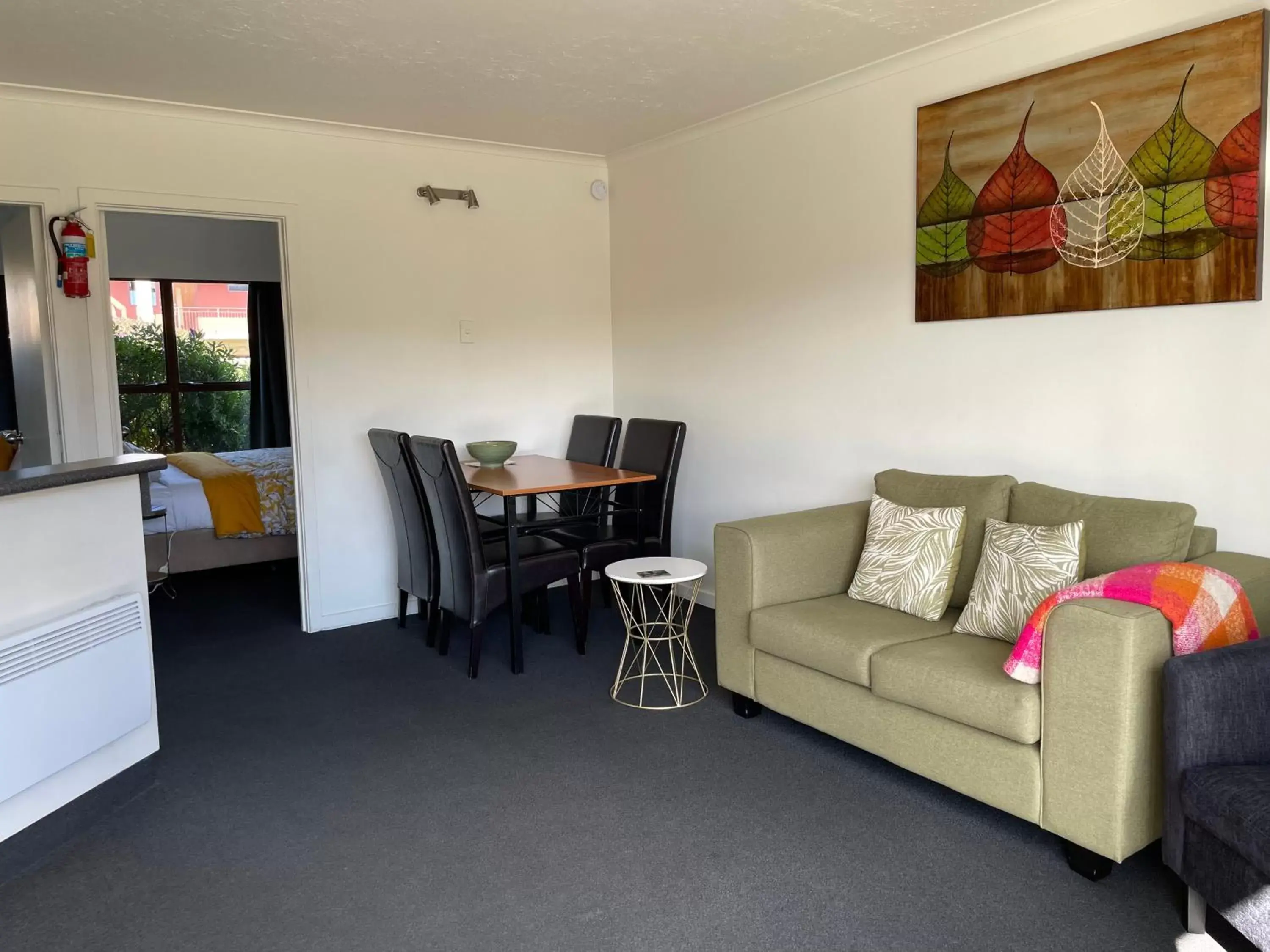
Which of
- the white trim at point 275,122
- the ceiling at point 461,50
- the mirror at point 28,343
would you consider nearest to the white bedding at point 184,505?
the mirror at point 28,343

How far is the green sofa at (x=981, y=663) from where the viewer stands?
213cm

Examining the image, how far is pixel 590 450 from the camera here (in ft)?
16.6

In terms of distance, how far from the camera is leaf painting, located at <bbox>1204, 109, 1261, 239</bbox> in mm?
2625

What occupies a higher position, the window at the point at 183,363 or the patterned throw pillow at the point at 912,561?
the window at the point at 183,363

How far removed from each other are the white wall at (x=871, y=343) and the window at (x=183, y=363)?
421 centimetres

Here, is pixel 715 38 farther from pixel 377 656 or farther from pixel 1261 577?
pixel 377 656

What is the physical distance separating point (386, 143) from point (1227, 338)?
3.76m

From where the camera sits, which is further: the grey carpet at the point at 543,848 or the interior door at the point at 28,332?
the interior door at the point at 28,332

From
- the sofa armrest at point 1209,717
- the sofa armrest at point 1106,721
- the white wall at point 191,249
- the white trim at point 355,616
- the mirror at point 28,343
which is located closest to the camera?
the sofa armrest at point 1209,717

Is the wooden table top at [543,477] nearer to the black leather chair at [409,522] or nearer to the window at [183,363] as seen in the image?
the black leather chair at [409,522]

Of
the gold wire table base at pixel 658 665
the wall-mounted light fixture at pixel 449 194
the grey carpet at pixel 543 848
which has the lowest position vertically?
the grey carpet at pixel 543 848

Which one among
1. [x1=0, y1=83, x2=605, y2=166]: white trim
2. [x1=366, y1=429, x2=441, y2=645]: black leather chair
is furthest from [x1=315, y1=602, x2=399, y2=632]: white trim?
[x1=0, y1=83, x2=605, y2=166]: white trim

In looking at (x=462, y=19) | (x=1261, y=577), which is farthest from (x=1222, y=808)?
(x=462, y=19)

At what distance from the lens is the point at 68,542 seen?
255 cm
